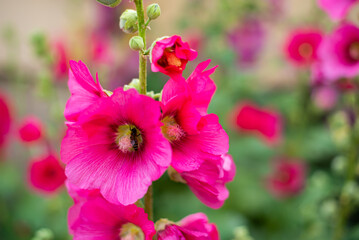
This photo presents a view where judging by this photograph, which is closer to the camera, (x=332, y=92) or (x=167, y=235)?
(x=167, y=235)

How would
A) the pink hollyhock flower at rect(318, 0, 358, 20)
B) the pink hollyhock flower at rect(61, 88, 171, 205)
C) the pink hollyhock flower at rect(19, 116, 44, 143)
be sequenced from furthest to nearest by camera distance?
1. the pink hollyhock flower at rect(19, 116, 44, 143)
2. the pink hollyhock flower at rect(318, 0, 358, 20)
3. the pink hollyhock flower at rect(61, 88, 171, 205)

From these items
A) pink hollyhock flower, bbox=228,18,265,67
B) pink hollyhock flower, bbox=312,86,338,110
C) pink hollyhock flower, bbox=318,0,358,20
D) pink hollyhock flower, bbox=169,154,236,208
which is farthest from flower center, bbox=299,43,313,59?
pink hollyhock flower, bbox=169,154,236,208

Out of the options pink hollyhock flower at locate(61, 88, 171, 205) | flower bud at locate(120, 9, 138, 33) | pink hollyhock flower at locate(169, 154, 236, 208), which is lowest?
pink hollyhock flower at locate(169, 154, 236, 208)

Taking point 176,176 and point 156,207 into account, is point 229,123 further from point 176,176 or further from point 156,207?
point 176,176

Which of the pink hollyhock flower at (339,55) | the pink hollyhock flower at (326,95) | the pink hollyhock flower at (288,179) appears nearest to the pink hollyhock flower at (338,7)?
the pink hollyhock flower at (339,55)

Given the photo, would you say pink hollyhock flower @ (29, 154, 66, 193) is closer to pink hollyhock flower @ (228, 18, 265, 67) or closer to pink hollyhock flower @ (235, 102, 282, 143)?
pink hollyhock flower @ (235, 102, 282, 143)

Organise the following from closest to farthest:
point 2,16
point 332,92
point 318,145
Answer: point 332,92, point 318,145, point 2,16

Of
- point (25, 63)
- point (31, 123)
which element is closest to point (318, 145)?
point (31, 123)
